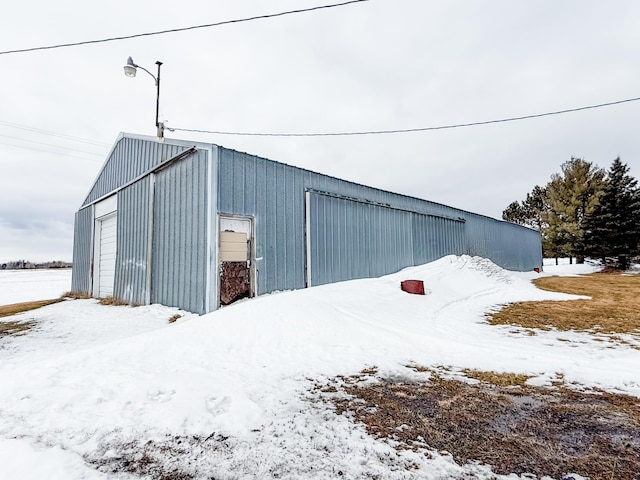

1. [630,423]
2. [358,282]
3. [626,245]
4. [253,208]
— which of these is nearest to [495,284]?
[358,282]

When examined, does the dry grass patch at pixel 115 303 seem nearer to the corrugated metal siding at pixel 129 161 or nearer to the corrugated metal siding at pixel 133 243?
the corrugated metal siding at pixel 133 243

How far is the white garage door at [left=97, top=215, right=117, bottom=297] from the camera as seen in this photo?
10.7 metres

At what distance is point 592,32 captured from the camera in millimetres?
9031

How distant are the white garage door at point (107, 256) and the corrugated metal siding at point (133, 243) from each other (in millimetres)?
678

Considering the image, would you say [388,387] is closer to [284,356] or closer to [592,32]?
[284,356]

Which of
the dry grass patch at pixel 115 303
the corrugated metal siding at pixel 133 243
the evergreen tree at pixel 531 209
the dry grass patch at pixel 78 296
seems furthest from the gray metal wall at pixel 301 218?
the evergreen tree at pixel 531 209

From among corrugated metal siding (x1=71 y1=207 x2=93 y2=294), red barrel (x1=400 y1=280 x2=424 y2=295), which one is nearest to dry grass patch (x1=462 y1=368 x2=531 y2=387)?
red barrel (x1=400 y1=280 x2=424 y2=295)

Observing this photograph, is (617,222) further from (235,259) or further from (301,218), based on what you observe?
(235,259)

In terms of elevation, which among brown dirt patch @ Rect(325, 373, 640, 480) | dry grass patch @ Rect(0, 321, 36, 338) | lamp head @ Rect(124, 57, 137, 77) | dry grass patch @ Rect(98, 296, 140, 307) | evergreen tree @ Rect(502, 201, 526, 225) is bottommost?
dry grass patch @ Rect(0, 321, 36, 338)

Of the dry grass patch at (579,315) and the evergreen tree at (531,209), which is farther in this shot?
the evergreen tree at (531,209)

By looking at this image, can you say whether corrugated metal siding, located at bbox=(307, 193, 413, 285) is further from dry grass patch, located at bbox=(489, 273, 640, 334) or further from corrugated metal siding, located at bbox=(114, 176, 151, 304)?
corrugated metal siding, located at bbox=(114, 176, 151, 304)

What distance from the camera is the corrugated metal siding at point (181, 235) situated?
269 inches

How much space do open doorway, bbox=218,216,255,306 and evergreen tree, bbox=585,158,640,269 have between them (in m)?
24.0

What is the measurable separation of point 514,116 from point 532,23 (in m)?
3.32
